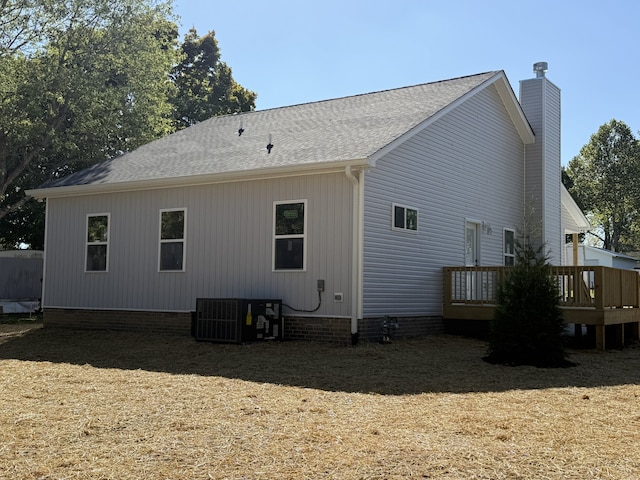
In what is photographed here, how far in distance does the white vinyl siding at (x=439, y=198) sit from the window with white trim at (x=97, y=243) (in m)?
6.09

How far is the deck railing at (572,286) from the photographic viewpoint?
1173cm

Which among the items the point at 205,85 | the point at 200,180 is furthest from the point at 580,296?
the point at 205,85

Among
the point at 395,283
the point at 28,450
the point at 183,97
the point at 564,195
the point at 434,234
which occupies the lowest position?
the point at 28,450

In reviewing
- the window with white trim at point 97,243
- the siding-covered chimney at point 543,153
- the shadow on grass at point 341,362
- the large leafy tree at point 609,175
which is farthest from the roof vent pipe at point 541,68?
→ the large leafy tree at point 609,175

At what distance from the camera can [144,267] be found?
14125mm

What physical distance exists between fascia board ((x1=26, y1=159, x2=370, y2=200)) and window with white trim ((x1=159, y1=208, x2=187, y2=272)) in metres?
0.57

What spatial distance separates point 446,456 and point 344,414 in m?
1.63

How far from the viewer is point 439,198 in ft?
45.9

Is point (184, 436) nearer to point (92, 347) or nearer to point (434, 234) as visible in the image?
point (92, 347)

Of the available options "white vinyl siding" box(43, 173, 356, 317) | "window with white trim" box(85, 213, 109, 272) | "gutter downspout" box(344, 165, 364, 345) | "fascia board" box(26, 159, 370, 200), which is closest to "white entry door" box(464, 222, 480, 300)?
"gutter downspout" box(344, 165, 364, 345)

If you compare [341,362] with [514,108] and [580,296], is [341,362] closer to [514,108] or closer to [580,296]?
[580,296]

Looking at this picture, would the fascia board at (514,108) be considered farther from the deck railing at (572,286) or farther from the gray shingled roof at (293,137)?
the deck railing at (572,286)

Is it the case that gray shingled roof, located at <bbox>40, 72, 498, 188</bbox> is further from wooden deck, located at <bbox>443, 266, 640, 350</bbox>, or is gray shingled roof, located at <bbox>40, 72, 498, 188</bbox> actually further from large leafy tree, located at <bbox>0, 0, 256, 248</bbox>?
large leafy tree, located at <bbox>0, 0, 256, 248</bbox>

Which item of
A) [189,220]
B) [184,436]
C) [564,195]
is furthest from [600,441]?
[564,195]
